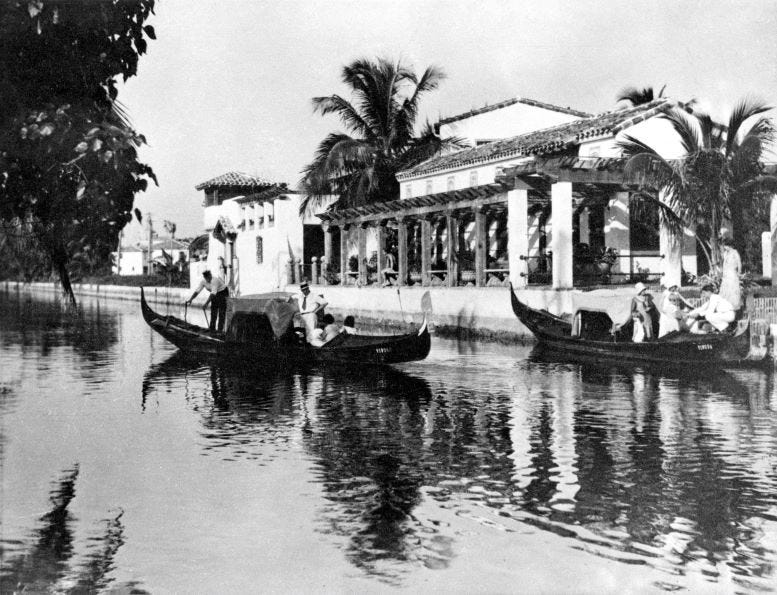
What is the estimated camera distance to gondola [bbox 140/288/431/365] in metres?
15.9

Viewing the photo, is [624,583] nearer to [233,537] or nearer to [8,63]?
[233,537]

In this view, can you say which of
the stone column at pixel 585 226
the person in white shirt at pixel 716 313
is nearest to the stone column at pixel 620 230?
the stone column at pixel 585 226

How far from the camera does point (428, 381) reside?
15.5 meters

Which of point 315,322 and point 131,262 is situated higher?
point 131,262

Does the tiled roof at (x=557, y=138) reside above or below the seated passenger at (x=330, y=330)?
above

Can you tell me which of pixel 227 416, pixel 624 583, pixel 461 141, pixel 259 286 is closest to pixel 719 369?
pixel 227 416

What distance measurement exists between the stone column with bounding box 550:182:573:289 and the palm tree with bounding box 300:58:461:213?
551 inches

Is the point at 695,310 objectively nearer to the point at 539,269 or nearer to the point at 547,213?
the point at 539,269

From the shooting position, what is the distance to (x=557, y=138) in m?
25.7

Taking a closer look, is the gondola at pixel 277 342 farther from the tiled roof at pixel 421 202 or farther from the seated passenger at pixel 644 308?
the tiled roof at pixel 421 202

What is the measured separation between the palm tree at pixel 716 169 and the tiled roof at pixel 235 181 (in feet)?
107

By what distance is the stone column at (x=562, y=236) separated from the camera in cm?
2219

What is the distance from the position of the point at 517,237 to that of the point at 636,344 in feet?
24.6

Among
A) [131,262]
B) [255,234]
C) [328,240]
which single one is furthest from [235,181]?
[131,262]
